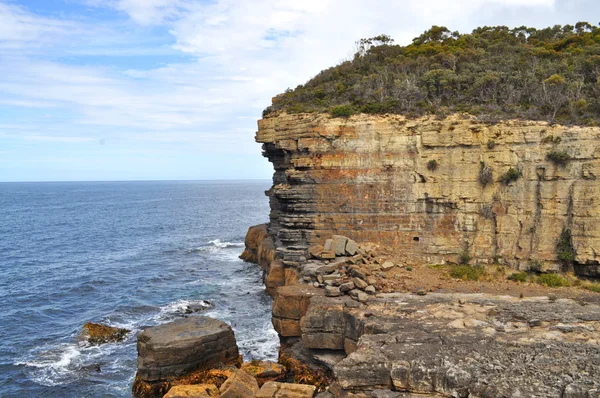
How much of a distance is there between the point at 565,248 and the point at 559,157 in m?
5.01

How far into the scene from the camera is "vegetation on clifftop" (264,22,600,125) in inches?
1110

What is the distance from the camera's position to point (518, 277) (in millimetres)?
25438

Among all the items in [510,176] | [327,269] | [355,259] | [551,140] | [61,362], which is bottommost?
[61,362]

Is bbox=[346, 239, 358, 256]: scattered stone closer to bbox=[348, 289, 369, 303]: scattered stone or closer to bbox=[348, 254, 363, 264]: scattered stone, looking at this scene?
bbox=[348, 254, 363, 264]: scattered stone

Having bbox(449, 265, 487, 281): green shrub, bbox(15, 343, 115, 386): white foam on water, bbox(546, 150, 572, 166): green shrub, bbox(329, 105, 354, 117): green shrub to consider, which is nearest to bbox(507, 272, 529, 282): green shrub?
bbox(449, 265, 487, 281): green shrub

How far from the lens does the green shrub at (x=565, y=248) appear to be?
25.0m

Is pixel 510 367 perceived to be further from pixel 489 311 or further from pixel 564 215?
pixel 564 215

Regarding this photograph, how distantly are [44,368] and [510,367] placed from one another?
2390cm

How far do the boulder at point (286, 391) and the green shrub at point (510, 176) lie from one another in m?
16.2

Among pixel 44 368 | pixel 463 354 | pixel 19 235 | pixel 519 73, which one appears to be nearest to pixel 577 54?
pixel 519 73

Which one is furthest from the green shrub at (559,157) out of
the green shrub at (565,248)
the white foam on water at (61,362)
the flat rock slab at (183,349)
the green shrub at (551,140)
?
the white foam on water at (61,362)

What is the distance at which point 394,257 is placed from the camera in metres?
27.1

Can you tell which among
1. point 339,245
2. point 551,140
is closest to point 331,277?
point 339,245

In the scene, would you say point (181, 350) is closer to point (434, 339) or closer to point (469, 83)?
point (434, 339)
